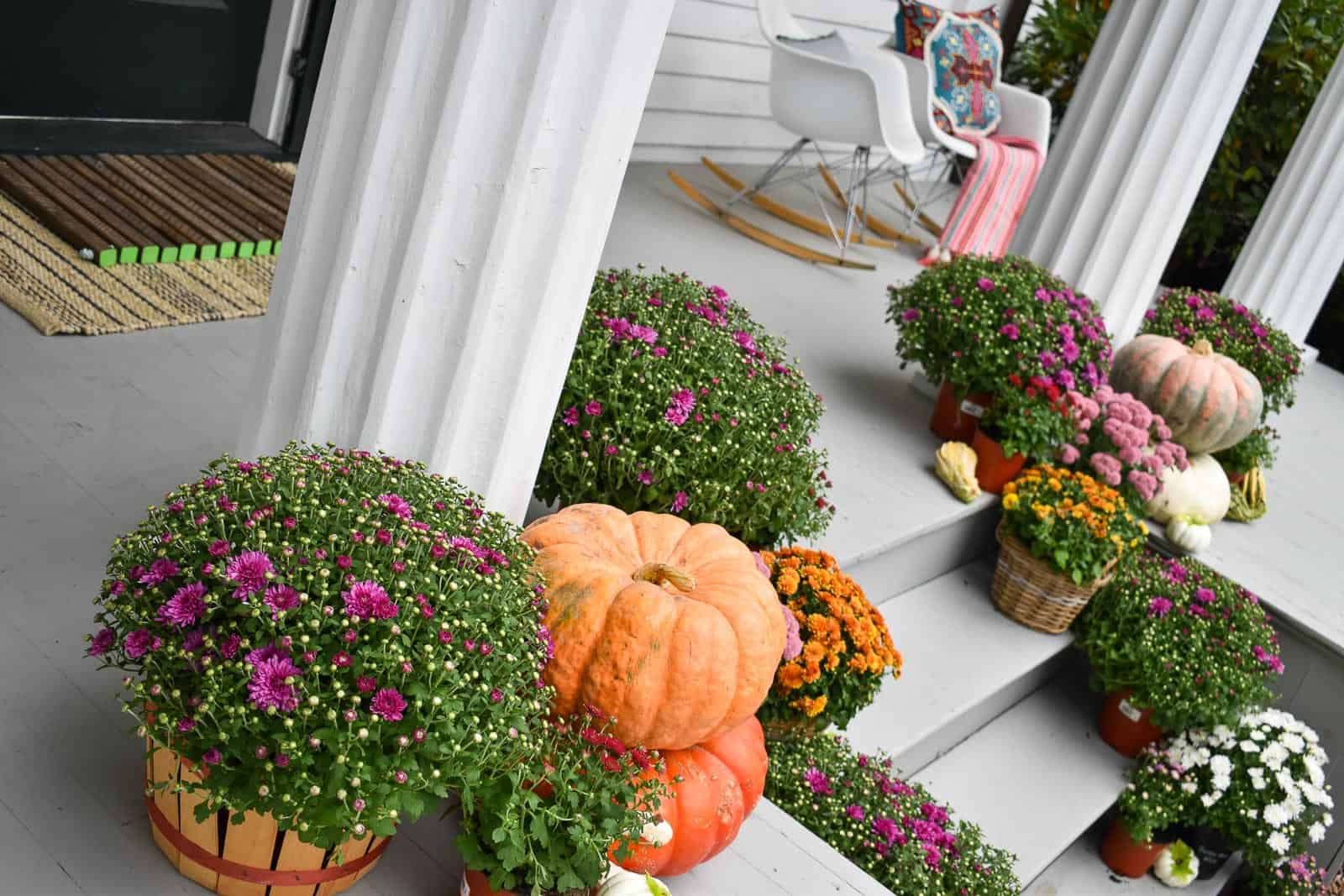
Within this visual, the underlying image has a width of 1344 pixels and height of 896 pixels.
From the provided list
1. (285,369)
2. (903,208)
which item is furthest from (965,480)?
(903,208)

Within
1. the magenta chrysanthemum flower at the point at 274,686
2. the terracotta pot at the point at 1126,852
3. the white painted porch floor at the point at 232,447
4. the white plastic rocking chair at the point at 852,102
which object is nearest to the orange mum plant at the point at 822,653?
the white painted porch floor at the point at 232,447

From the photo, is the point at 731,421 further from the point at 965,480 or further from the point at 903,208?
the point at 903,208

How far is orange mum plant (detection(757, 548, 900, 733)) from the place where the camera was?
2.49 meters

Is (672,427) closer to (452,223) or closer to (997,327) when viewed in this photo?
(452,223)

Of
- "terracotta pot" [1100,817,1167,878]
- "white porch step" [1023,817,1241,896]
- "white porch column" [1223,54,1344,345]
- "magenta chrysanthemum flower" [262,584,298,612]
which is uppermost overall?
"white porch column" [1223,54,1344,345]

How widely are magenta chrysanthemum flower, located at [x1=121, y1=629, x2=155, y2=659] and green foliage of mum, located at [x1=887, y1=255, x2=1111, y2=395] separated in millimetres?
2557

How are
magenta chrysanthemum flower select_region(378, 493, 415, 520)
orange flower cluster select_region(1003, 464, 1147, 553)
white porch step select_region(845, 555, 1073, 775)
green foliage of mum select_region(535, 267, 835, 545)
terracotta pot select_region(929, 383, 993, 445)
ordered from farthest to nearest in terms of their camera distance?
terracotta pot select_region(929, 383, 993, 445) → orange flower cluster select_region(1003, 464, 1147, 553) → white porch step select_region(845, 555, 1073, 775) → green foliage of mum select_region(535, 267, 835, 545) → magenta chrysanthemum flower select_region(378, 493, 415, 520)

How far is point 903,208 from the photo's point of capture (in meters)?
6.78

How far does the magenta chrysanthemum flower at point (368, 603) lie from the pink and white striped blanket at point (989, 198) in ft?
14.2

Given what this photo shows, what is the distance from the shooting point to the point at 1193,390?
12.9 ft

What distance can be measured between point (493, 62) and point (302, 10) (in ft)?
8.64

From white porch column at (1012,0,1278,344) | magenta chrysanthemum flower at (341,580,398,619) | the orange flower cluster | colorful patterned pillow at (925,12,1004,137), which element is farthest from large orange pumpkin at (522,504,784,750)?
colorful patterned pillow at (925,12,1004,137)

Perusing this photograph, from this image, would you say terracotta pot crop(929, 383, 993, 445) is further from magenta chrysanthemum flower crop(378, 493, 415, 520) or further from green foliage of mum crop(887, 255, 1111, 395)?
magenta chrysanthemum flower crop(378, 493, 415, 520)

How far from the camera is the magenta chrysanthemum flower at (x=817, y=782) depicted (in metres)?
2.50
